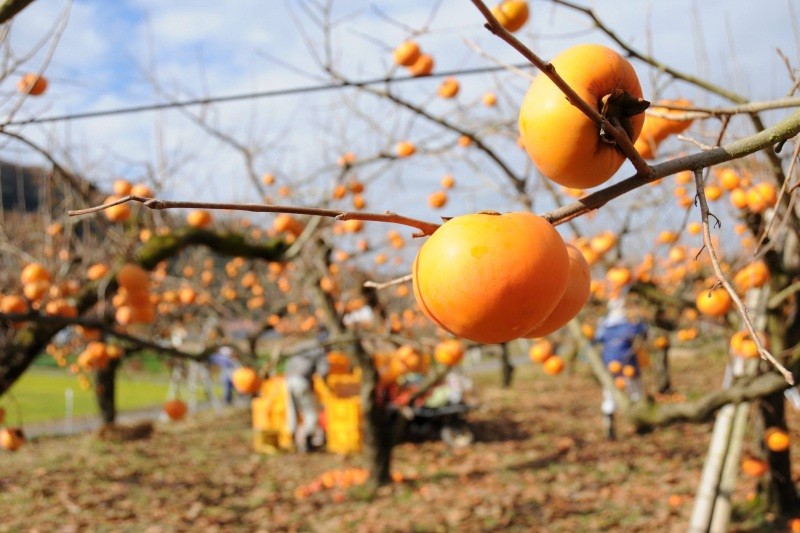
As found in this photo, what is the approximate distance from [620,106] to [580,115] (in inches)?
4.2

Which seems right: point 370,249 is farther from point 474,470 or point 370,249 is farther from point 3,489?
point 3,489

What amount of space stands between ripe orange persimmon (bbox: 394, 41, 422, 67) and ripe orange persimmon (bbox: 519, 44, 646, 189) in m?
3.81

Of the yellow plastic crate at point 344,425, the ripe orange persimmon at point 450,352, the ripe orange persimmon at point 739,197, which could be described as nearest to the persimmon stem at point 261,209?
the ripe orange persimmon at point 739,197

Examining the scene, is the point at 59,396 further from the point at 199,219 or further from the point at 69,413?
the point at 199,219

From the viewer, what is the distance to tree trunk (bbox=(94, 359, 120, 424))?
9.86m

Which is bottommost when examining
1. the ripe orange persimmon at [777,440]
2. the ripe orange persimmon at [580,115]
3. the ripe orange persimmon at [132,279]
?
the ripe orange persimmon at [777,440]

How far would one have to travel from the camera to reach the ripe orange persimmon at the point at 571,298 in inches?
42.3

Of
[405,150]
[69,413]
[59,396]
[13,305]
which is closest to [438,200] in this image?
[405,150]

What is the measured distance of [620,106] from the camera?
1.02 metres

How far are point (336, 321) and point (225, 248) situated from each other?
1.41 meters

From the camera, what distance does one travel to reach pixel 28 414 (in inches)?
493

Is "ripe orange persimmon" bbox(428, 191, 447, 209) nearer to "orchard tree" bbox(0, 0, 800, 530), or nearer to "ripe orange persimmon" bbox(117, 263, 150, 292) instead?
"orchard tree" bbox(0, 0, 800, 530)

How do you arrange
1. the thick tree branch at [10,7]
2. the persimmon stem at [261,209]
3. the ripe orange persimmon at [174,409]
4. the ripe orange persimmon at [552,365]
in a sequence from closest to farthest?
the persimmon stem at [261,209] → the thick tree branch at [10,7] → the ripe orange persimmon at [174,409] → the ripe orange persimmon at [552,365]

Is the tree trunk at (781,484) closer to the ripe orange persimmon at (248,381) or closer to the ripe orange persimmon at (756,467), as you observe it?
the ripe orange persimmon at (756,467)
